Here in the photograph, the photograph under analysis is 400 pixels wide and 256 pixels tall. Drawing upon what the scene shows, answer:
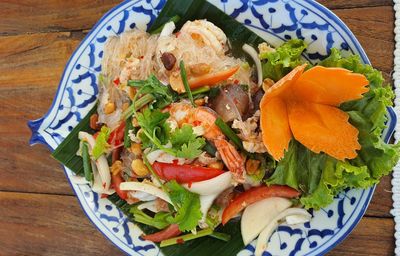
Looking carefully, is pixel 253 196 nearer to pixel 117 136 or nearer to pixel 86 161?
pixel 117 136

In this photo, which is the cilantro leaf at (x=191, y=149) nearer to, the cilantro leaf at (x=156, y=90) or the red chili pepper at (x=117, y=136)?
the cilantro leaf at (x=156, y=90)

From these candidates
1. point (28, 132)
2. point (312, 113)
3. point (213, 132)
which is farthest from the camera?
point (28, 132)

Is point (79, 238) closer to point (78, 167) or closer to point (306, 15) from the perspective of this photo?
point (78, 167)

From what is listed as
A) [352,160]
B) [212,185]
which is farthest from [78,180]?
[352,160]

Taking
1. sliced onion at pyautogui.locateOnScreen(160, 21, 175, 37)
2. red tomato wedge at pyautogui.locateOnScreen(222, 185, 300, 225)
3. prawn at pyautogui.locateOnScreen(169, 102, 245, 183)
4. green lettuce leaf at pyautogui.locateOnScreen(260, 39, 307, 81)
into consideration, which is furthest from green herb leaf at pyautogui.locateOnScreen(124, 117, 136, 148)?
green lettuce leaf at pyautogui.locateOnScreen(260, 39, 307, 81)

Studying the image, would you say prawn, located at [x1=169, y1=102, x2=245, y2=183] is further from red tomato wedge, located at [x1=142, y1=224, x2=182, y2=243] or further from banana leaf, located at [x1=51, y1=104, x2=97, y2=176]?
banana leaf, located at [x1=51, y1=104, x2=97, y2=176]

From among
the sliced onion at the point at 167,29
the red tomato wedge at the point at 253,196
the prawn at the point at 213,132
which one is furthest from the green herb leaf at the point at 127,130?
the red tomato wedge at the point at 253,196
